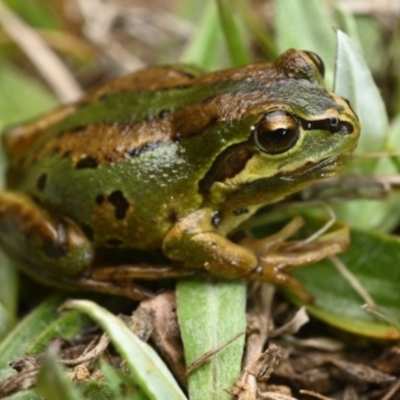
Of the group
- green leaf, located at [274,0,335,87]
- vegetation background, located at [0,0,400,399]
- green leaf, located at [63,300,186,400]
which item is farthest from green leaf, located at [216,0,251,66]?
green leaf, located at [63,300,186,400]

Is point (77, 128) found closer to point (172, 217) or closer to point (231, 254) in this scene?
point (172, 217)

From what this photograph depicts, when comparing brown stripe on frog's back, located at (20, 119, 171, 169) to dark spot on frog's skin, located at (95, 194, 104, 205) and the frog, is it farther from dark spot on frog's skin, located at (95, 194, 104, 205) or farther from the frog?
dark spot on frog's skin, located at (95, 194, 104, 205)

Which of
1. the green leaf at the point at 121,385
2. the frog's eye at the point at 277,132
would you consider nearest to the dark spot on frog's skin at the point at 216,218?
the frog's eye at the point at 277,132

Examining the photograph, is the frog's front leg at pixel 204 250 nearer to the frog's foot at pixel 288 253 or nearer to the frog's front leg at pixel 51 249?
the frog's foot at pixel 288 253

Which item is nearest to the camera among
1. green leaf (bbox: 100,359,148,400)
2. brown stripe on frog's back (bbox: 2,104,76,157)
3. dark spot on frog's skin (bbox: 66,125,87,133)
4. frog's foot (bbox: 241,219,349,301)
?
green leaf (bbox: 100,359,148,400)

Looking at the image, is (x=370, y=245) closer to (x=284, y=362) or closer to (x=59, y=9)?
(x=284, y=362)

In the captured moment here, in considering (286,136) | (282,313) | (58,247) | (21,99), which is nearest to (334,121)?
(286,136)
